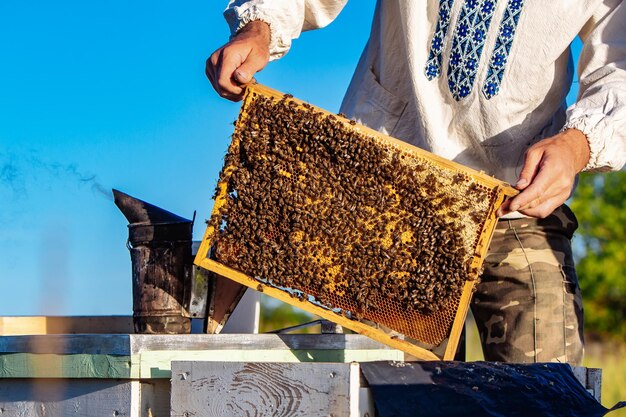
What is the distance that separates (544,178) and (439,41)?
1.19 meters

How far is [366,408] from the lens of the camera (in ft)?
8.79

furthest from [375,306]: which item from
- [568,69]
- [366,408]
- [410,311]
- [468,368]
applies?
[568,69]

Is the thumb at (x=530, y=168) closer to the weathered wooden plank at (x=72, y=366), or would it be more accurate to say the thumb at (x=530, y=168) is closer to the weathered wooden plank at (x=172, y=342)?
the weathered wooden plank at (x=172, y=342)

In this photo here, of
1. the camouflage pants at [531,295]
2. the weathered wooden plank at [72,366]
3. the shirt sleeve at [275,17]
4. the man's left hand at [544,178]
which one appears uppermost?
the shirt sleeve at [275,17]

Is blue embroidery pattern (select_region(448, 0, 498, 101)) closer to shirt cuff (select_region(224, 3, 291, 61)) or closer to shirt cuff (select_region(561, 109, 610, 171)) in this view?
shirt cuff (select_region(561, 109, 610, 171))

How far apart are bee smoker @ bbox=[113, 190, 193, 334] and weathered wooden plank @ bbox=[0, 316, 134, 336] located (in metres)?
0.97

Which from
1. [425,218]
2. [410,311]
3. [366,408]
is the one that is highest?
[425,218]

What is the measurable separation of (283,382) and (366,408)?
0.29m

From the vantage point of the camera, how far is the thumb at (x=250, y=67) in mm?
3654

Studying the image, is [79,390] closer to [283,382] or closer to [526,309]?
[283,382]

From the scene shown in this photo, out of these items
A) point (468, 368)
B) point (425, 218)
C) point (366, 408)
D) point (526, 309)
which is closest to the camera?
point (366, 408)

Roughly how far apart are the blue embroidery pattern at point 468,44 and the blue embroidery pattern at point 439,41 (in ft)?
0.23

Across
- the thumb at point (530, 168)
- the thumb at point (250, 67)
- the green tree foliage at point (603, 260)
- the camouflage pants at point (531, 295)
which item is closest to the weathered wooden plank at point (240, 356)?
the camouflage pants at point (531, 295)

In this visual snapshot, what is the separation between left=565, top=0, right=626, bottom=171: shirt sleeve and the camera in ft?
12.0
